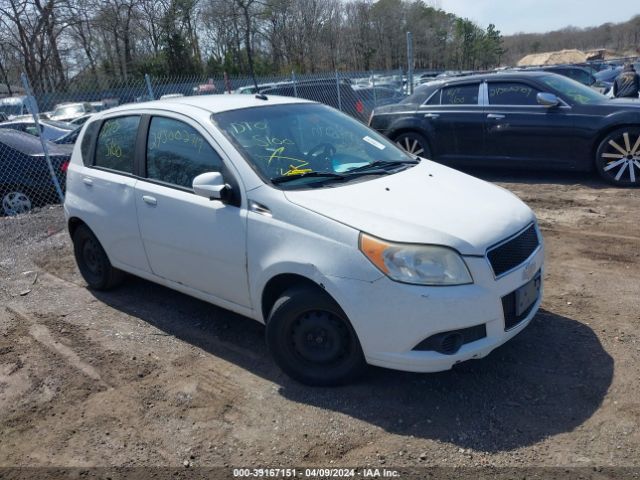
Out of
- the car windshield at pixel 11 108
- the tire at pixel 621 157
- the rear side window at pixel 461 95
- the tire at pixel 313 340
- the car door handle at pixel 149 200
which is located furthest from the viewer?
the car windshield at pixel 11 108

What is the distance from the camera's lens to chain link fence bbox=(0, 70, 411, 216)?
8.62m

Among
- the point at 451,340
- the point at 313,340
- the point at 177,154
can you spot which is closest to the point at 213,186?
the point at 177,154

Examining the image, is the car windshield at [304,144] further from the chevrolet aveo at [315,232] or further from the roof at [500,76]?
the roof at [500,76]

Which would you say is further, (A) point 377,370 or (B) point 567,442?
(A) point 377,370

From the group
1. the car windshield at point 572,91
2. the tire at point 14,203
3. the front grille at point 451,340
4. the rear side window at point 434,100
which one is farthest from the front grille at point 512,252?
the tire at point 14,203

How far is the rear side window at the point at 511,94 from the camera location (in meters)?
8.41

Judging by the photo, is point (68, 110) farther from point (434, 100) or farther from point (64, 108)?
point (434, 100)

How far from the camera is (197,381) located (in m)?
3.63

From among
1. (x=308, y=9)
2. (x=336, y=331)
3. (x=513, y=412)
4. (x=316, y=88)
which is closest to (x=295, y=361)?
(x=336, y=331)

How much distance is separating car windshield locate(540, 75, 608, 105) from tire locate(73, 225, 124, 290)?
669 cm

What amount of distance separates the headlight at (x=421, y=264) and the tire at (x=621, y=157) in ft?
19.2

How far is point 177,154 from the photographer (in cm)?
406

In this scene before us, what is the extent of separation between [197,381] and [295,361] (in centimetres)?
71

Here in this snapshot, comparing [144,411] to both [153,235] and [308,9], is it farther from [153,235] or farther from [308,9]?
[308,9]
